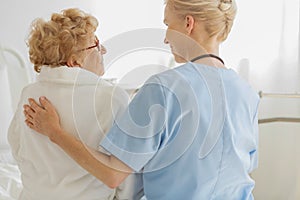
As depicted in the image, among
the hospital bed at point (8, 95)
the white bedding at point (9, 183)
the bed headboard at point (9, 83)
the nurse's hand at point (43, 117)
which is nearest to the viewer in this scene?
the nurse's hand at point (43, 117)

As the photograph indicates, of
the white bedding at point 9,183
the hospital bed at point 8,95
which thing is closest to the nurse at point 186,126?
the white bedding at point 9,183

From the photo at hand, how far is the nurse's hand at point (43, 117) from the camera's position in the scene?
110 cm

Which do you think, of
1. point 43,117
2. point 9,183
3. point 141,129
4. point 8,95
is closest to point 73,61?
point 43,117

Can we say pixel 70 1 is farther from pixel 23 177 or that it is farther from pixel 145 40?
pixel 23 177

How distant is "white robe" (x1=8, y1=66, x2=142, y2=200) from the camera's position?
43.7 inches

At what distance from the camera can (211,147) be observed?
1046 millimetres

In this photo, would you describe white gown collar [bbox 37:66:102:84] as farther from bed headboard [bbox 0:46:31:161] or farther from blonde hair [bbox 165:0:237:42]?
bed headboard [bbox 0:46:31:161]

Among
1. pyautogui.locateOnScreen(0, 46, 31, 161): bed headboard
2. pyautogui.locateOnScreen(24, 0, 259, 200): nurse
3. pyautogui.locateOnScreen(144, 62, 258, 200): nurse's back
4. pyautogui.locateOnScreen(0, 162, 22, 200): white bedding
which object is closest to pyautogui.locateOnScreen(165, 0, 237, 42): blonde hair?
pyautogui.locateOnScreen(24, 0, 259, 200): nurse

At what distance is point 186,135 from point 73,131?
30 centimetres

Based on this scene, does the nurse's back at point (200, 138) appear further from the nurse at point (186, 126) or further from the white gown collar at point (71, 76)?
the white gown collar at point (71, 76)

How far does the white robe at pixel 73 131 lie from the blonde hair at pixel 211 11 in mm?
268

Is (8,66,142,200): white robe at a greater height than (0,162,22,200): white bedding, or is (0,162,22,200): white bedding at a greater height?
(8,66,142,200): white robe

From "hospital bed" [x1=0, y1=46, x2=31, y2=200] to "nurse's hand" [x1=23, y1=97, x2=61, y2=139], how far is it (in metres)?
0.74

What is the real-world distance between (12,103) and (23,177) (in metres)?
1.29
